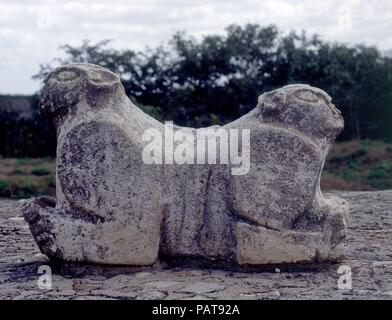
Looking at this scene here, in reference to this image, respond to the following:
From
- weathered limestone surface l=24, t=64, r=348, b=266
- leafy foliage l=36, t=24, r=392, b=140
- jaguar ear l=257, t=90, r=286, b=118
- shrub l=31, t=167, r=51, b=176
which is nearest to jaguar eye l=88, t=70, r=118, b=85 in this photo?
weathered limestone surface l=24, t=64, r=348, b=266

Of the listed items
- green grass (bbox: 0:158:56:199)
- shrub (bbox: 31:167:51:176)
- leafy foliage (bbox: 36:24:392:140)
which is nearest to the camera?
green grass (bbox: 0:158:56:199)

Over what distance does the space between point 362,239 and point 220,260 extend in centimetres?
205

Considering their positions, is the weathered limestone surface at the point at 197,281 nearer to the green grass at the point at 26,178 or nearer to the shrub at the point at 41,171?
the green grass at the point at 26,178

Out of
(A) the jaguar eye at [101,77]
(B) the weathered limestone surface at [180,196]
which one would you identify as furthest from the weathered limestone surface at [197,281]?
(A) the jaguar eye at [101,77]

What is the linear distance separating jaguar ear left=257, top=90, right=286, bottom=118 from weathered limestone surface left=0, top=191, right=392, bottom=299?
1106mm

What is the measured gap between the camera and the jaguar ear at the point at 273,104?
16.7ft

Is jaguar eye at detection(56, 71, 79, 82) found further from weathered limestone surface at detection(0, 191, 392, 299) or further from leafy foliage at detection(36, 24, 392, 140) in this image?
leafy foliage at detection(36, 24, 392, 140)

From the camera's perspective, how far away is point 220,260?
16.5ft

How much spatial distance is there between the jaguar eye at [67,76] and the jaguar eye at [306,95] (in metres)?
1.62

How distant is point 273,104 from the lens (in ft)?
16.7

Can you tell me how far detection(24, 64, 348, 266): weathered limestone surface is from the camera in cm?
489

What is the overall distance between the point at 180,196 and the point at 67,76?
Answer: 1.22 metres
